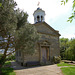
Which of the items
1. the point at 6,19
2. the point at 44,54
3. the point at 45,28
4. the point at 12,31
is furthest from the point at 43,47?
the point at 6,19

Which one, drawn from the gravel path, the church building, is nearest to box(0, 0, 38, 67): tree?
the gravel path

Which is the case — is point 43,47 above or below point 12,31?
below

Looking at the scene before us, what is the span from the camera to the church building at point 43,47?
39.0 ft

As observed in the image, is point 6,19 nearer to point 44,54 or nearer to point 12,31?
point 12,31

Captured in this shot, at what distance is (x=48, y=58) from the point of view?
14016 millimetres

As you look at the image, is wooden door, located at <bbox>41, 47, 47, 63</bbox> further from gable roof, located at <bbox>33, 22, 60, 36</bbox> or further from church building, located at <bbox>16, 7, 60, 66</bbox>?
gable roof, located at <bbox>33, 22, 60, 36</bbox>

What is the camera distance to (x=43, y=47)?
13.9 meters

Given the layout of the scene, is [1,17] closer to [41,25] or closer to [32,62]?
[32,62]

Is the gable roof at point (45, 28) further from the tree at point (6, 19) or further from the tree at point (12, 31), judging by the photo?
the tree at point (6, 19)

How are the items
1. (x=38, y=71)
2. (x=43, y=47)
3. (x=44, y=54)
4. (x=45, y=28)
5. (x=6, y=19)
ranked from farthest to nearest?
1. (x=45, y=28)
2. (x=43, y=47)
3. (x=44, y=54)
4. (x=38, y=71)
5. (x=6, y=19)

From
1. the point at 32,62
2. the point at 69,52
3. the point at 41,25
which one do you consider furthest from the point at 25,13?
the point at 69,52

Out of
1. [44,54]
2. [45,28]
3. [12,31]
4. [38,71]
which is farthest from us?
[45,28]

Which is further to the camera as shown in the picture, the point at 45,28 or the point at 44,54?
the point at 45,28

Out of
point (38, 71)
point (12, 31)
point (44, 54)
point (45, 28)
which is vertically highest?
point (45, 28)
